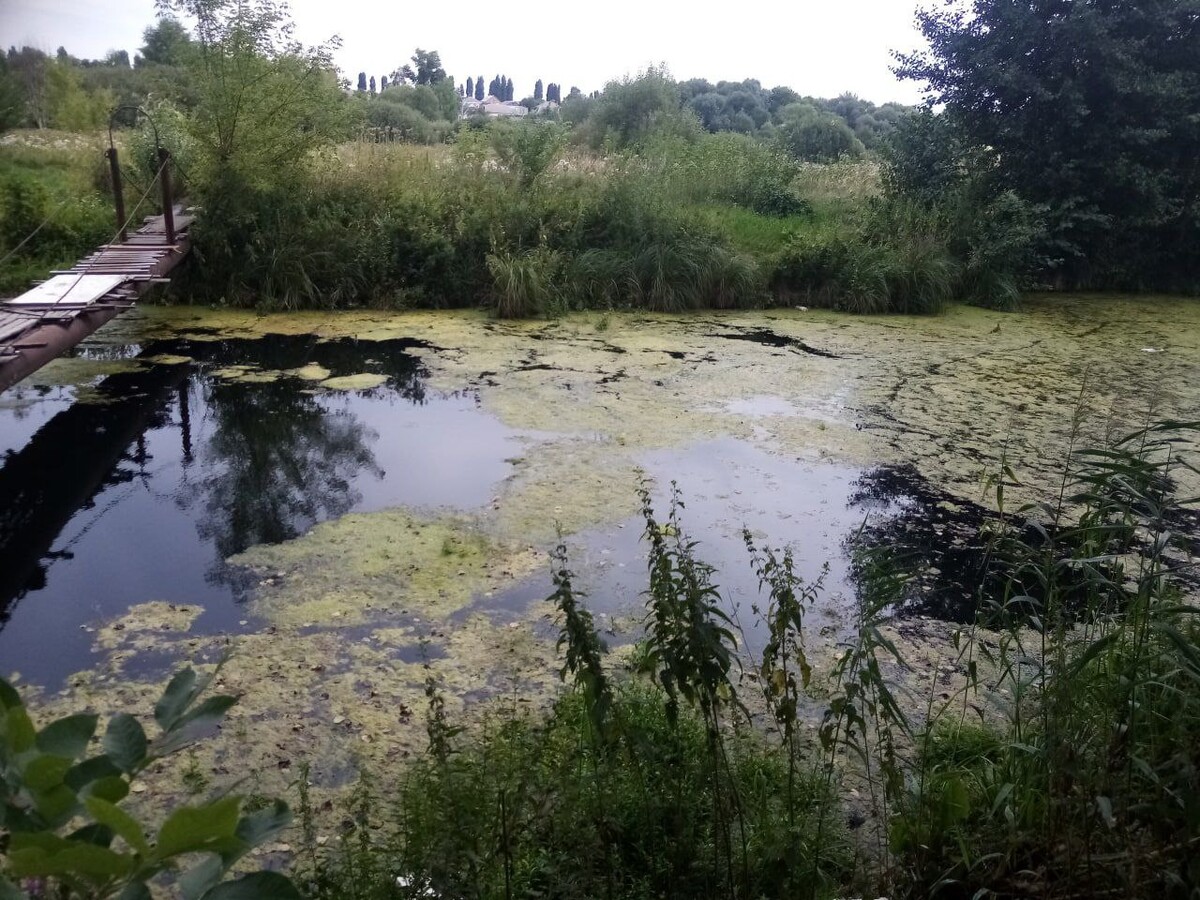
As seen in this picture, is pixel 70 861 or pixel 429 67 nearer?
pixel 70 861

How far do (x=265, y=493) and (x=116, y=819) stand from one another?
444cm

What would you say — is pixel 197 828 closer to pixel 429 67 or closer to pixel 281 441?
pixel 281 441

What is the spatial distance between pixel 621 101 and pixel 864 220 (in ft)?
27.3

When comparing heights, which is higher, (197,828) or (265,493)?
(197,828)

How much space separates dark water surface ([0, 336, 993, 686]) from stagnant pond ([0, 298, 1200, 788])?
0.02 m

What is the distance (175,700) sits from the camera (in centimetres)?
66

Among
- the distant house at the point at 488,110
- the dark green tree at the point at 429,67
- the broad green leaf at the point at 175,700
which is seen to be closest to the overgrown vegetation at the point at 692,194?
the distant house at the point at 488,110

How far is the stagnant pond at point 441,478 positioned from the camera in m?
3.23

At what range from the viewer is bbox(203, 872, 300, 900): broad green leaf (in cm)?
58

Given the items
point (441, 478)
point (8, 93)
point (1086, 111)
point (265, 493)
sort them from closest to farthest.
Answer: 1. point (8, 93)
2. point (265, 493)
3. point (441, 478)
4. point (1086, 111)

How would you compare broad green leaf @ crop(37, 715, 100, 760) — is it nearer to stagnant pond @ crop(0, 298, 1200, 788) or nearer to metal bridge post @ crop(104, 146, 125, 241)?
stagnant pond @ crop(0, 298, 1200, 788)

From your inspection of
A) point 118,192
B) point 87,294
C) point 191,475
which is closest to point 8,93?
point 191,475

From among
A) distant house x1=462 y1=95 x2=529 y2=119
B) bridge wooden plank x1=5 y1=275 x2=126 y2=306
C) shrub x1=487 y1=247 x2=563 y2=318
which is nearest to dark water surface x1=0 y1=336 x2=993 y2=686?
bridge wooden plank x1=5 y1=275 x2=126 y2=306

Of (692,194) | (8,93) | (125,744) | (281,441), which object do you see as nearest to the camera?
(125,744)
